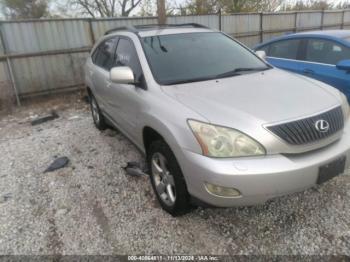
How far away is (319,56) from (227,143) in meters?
3.21

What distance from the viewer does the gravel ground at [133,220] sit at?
230cm

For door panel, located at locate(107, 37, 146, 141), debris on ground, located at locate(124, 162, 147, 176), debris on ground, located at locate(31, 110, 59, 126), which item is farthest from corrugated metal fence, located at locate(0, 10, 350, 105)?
debris on ground, located at locate(124, 162, 147, 176)

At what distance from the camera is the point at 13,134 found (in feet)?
17.4

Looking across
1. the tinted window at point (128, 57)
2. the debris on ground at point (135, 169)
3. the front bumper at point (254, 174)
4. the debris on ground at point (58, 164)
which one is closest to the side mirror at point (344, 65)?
the front bumper at point (254, 174)

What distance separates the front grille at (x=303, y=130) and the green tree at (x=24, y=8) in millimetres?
19602

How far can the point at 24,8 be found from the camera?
1741cm

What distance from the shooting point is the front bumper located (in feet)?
6.30

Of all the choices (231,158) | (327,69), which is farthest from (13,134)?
(327,69)

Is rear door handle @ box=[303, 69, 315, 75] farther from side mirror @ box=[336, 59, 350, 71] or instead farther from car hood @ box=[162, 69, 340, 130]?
car hood @ box=[162, 69, 340, 130]

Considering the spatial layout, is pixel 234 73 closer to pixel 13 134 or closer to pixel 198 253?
pixel 198 253

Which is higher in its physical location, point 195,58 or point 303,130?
point 195,58

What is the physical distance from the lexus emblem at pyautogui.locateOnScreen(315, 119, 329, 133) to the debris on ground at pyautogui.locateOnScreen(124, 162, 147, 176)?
6.57 ft

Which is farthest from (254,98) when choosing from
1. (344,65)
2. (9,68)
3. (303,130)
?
(9,68)

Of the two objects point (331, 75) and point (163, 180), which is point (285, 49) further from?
point (163, 180)
